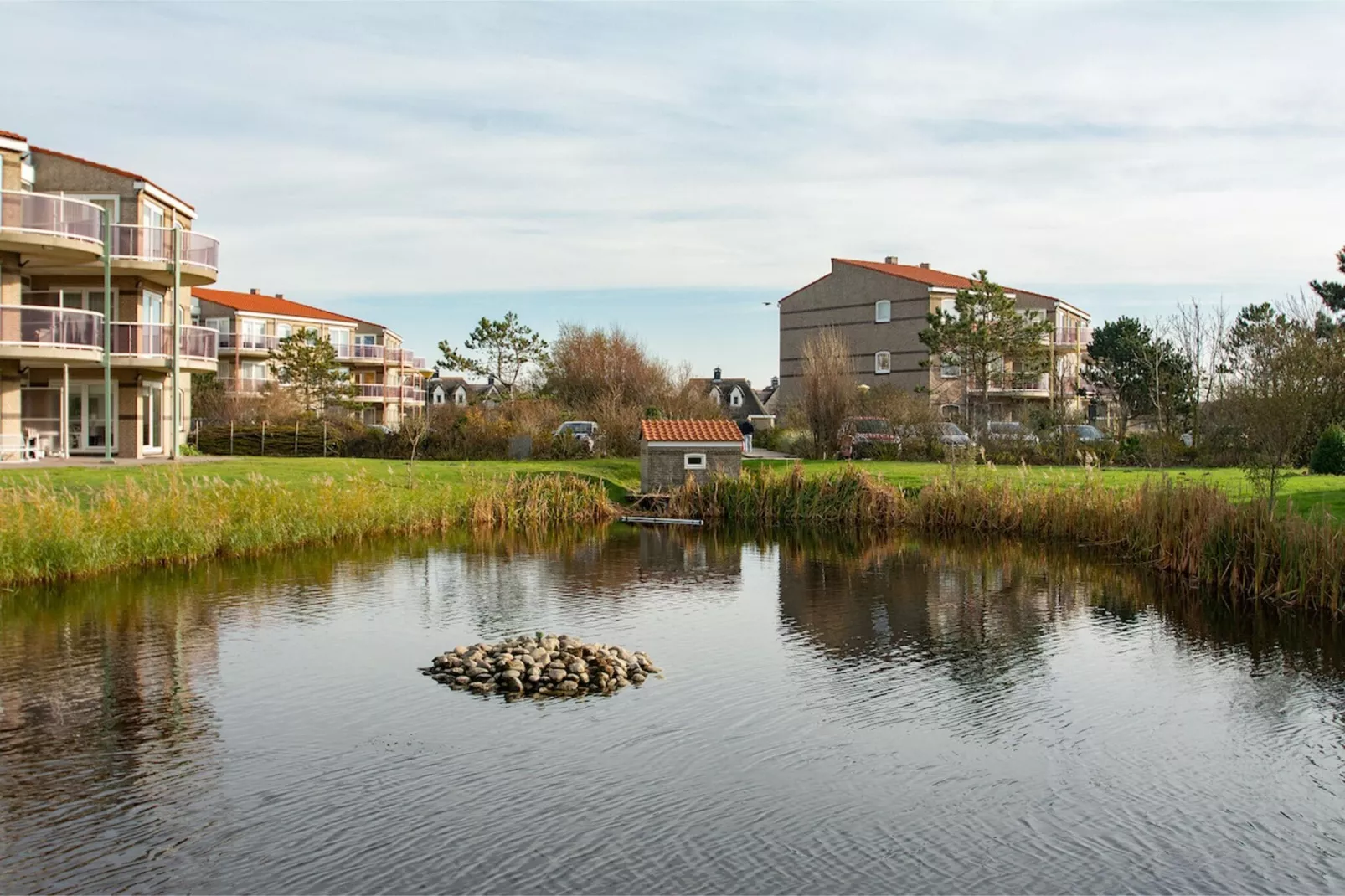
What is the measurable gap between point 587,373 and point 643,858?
4203 cm

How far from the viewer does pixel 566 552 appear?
23.6 m

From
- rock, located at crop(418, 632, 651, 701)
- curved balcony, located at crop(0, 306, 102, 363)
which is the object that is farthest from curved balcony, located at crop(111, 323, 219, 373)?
rock, located at crop(418, 632, 651, 701)

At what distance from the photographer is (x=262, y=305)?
6906cm

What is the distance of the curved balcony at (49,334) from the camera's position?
29391 millimetres

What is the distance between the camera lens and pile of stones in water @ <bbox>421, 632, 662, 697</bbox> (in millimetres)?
12562

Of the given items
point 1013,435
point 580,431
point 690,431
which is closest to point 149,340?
point 690,431

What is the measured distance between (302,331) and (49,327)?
29667 millimetres

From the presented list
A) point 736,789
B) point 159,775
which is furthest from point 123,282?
point 736,789

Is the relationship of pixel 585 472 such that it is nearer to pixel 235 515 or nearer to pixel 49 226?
pixel 235 515

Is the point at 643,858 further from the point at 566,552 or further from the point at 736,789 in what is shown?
the point at 566,552

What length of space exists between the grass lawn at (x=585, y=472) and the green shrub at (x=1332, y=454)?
6.35 ft

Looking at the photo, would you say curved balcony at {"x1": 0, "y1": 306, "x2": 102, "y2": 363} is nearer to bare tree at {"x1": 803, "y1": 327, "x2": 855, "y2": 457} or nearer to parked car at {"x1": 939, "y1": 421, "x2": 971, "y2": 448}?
bare tree at {"x1": 803, "y1": 327, "x2": 855, "y2": 457}

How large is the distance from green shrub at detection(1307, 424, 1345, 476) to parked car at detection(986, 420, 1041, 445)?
10.1m

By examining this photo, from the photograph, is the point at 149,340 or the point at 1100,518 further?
the point at 149,340
